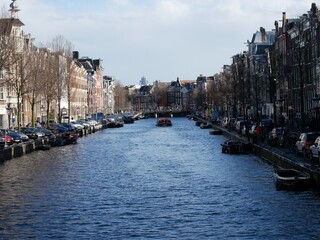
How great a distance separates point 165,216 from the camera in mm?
35594

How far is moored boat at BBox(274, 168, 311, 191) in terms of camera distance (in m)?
41.9

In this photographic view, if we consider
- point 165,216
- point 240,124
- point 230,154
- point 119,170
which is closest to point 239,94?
point 240,124

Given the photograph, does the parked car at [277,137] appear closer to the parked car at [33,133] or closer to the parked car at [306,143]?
the parked car at [306,143]

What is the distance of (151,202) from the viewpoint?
132ft

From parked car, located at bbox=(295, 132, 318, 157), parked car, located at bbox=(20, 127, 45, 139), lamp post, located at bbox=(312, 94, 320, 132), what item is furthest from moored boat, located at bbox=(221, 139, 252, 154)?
parked car, located at bbox=(20, 127, 45, 139)

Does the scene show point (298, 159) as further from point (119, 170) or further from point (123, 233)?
point (123, 233)

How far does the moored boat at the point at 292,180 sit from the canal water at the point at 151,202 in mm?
626

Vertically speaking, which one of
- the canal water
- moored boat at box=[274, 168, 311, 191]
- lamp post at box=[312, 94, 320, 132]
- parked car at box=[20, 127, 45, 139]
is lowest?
the canal water

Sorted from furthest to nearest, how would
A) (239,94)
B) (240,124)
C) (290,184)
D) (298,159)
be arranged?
1. (239,94)
2. (240,124)
3. (298,159)
4. (290,184)

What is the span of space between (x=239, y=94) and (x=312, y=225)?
9912cm

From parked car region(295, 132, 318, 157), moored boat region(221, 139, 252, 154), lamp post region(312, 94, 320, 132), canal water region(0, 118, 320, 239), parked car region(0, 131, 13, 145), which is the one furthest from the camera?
lamp post region(312, 94, 320, 132)

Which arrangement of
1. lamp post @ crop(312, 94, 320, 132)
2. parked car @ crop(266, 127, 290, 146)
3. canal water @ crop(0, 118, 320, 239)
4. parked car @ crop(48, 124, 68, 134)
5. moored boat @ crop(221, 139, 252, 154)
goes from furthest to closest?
parked car @ crop(48, 124, 68, 134) < lamp post @ crop(312, 94, 320, 132) < moored boat @ crop(221, 139, 252, 154) < parked car @ crop(266, 127, 290, 146) < canal water @ crop(0, 118, 320, 239)

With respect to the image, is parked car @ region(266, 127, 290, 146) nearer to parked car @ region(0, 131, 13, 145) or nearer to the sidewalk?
the sidewalk

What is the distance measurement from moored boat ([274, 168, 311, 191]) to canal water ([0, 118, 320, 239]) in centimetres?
63
